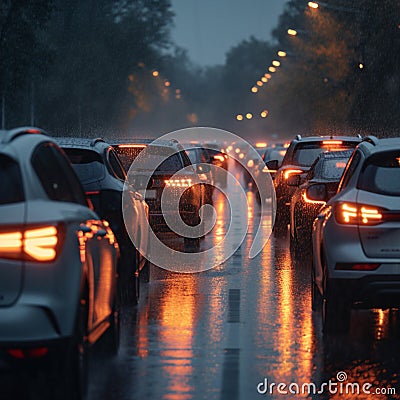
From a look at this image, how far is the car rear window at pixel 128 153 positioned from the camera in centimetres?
1986

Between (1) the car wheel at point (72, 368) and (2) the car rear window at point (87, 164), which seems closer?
(1) the car wheel at point (72, 368)

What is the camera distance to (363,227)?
35.2 feet

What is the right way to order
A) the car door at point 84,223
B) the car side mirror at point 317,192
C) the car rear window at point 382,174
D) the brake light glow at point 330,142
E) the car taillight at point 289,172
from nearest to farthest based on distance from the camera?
the car door at point 84,223, the car rear window at point 382,174, the car side mirror at point 317,192, the car taillight at point 289,172, the brake light glow at point 330,142

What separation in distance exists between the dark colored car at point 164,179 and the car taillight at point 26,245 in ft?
37.0

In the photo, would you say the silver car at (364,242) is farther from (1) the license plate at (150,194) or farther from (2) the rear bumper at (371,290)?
(1) the license plate at (150,194)

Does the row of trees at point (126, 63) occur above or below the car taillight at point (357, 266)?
above

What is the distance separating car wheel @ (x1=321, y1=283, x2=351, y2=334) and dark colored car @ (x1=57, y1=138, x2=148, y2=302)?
2.25m

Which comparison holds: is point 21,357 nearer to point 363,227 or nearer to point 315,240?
point 363,227

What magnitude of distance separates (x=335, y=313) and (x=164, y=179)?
8281 mm

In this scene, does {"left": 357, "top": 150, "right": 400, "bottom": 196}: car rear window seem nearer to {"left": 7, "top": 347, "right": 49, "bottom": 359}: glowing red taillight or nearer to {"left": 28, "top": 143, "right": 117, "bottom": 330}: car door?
{"left": 28, "top": 143, "right": 117, "bottom": 330}: car door

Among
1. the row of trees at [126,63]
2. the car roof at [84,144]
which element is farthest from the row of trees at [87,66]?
the car roof at [84,144]

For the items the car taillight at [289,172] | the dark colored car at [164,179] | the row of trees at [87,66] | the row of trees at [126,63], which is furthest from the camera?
the row of trees at [87,66]

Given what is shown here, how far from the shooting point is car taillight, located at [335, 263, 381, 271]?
420 inches

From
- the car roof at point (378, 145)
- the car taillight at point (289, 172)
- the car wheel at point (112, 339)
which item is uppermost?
the car roof at point (378, 145)
